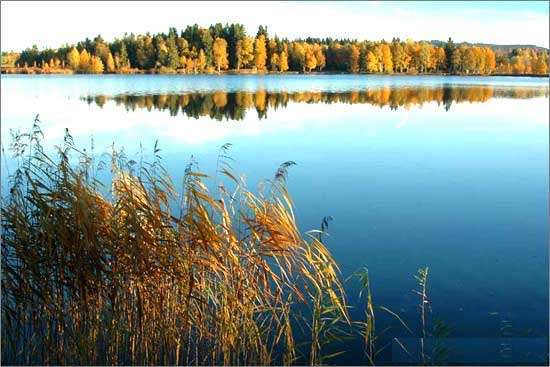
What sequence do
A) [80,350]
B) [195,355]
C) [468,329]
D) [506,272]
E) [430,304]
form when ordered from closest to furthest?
1. [80,350]
2. [195,355]
3. [468,329]
4. [430,304]
5. [506,272]

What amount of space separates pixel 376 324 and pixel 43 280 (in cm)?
287

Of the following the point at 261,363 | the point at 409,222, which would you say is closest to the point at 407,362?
the point at 261,363

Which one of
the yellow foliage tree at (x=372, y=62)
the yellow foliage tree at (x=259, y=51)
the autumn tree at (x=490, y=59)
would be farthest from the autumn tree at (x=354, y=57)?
the yellow foliage tree at (x=259, y=51)

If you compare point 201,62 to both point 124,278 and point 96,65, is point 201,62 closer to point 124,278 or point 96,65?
point 96,65

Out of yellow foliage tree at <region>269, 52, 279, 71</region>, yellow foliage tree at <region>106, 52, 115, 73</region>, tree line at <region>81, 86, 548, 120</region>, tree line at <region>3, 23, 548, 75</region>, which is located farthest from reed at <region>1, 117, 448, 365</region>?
yellow foliage tree at <region>106, 52, 115, 73</region>

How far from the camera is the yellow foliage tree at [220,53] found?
4422 centimetres

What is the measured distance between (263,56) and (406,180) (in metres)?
37.7

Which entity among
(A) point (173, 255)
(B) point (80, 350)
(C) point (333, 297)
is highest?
(A) point (173, 255)

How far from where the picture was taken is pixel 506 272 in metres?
6.71

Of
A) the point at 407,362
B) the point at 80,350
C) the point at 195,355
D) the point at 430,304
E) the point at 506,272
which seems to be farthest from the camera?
the point at 506,272

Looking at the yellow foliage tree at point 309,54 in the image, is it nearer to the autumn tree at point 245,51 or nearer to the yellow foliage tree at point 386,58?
the yellow foliage tree at point 386,58

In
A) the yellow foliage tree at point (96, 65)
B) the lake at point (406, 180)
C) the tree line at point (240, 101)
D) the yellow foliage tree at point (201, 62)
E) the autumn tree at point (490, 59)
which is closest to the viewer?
the lake at point (406, 180)

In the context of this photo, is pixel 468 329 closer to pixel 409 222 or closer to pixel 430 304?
pixel 430 304

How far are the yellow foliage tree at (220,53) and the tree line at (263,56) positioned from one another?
0.27 feet
